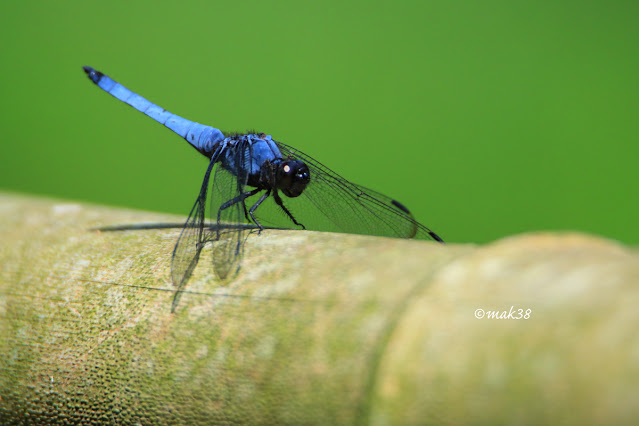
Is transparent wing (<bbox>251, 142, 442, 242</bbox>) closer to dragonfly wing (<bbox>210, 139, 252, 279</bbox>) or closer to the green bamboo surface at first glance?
dragonfly wing (<bbox>210, 139, 252, 279</bbox>)

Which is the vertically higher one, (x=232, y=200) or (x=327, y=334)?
(x=232, y=200)

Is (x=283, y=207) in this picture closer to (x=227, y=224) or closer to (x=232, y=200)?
(x=232, y=200)

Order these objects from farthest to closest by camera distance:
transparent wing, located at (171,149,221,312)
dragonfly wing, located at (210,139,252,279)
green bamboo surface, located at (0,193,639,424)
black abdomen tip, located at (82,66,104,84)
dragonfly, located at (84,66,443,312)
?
1. black abdomen tip, located at (82,66,104,84)
2. dragonfly, located at (84,66,443,312)
3. dragonfly wing, located at (210,139,252,279)
4. transparent wing, located at (171,149,221,312)
5. green bamboo surface, located at (0,193,639,424)

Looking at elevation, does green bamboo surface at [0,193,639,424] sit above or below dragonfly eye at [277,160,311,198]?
below

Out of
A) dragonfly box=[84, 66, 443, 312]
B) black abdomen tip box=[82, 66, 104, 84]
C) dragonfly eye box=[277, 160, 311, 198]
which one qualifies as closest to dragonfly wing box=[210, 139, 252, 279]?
dragonfly box=[84, 66, 443, 312]

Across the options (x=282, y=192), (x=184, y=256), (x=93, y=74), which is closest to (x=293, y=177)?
(x=282, y=192)
